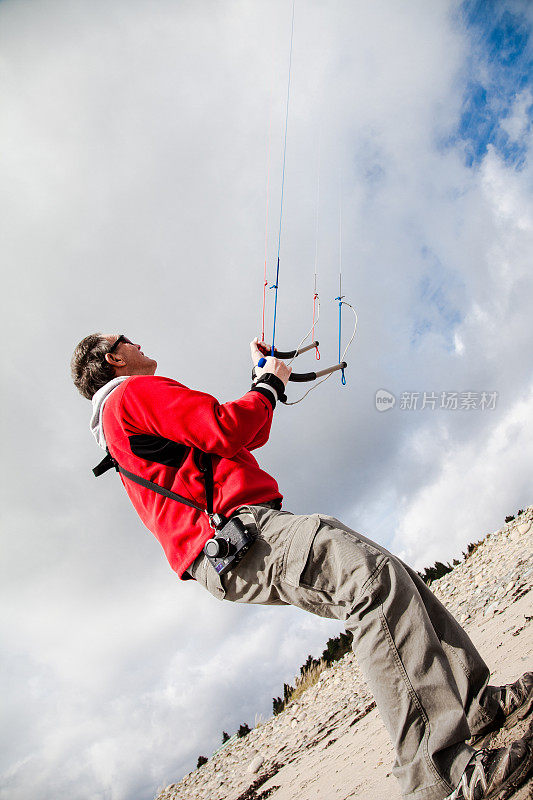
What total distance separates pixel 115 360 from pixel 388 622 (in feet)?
7.52

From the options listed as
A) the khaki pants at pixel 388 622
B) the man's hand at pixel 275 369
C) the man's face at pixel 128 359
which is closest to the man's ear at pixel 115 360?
the man's face at pixel 128 359

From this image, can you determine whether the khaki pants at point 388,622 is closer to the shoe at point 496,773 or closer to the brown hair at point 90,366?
the shoe at point 496,773

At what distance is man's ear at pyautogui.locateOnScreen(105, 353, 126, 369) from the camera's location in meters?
3.18

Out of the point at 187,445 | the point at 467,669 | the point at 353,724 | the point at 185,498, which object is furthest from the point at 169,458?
the point at 353,724

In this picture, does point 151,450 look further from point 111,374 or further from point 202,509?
point 111,374

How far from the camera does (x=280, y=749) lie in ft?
21.3

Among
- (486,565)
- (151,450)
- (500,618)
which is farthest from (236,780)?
(151,450)

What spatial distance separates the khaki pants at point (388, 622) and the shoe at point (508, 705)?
41 mm

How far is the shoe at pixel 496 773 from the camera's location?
1739 millimetres

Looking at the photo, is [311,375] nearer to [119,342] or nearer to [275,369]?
[275,369]

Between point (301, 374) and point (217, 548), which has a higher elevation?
point (301, 374)

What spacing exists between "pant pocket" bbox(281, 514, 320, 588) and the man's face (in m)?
1.63

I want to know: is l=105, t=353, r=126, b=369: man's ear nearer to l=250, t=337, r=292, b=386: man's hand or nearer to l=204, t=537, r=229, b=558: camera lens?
l=250, t=337, r=292, b=386: man's hand

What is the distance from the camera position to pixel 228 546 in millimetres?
2354
